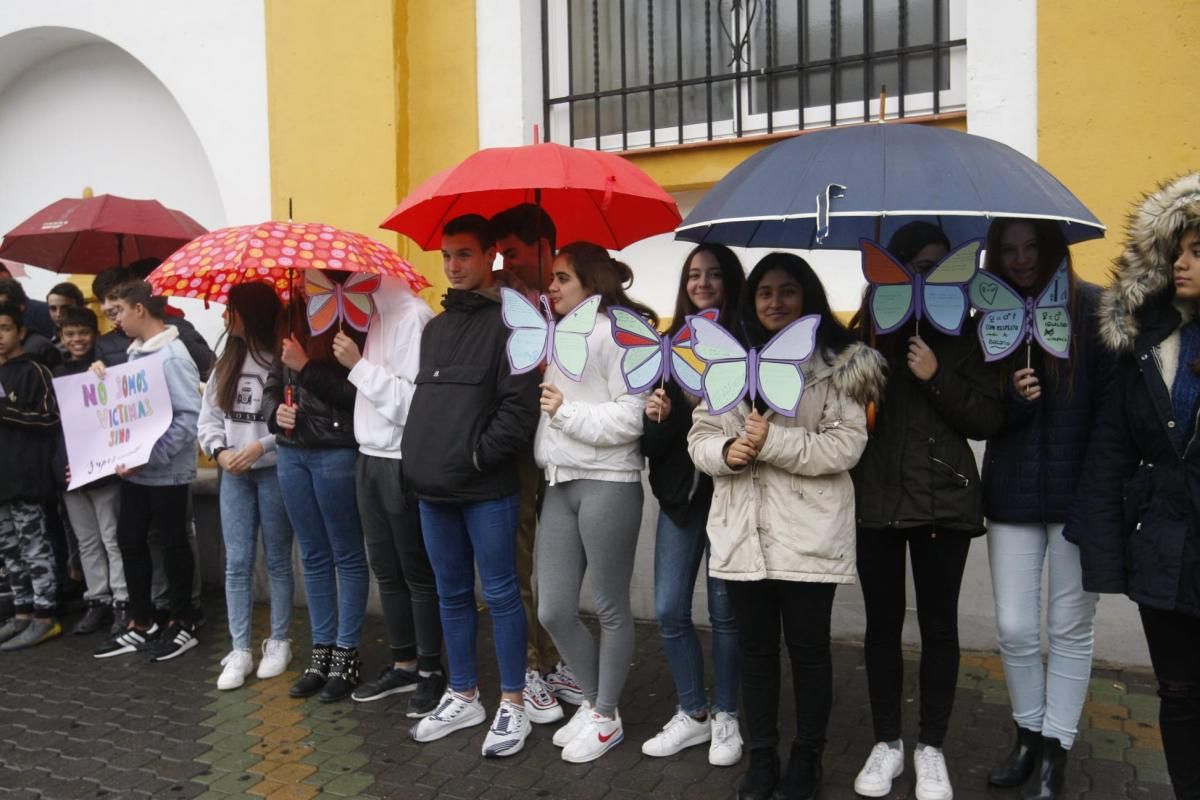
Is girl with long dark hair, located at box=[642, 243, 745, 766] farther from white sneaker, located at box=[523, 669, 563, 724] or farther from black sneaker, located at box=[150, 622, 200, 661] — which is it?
black sneaker, located at box=[150, 622, 200, 661]

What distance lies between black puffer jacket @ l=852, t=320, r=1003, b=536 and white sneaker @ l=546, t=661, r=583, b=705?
163cm

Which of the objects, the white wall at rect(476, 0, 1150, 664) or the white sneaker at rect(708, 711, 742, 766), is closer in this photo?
the white sneaker at rect(708, 711, 742, 766)

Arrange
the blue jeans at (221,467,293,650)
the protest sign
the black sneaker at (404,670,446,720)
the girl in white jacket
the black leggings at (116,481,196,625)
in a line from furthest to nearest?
the black leggings at (116,481,196,625), the protest sign, the blue jeans at (221,467,293,650), the black sneaker at (404,670,446,720), the girl in white jacket

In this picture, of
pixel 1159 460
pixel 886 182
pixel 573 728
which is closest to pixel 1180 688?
pixel 1159 460

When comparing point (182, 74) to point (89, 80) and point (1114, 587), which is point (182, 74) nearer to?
point (89, 80)

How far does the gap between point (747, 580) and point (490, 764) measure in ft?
4.43

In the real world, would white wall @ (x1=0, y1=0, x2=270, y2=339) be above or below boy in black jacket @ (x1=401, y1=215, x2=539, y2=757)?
above

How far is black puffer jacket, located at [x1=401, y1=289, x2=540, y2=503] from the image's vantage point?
4062mm

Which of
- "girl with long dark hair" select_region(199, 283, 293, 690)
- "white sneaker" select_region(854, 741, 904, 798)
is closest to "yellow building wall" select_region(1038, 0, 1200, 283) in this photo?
"white sneaker" select_region(854, 741, 904, 798)

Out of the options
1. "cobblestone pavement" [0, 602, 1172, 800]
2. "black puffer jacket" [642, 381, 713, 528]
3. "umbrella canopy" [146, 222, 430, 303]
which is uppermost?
"umbrella canopy" [146, 222, 430, 303]

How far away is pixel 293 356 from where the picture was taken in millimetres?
4672

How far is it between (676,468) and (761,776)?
109 cm

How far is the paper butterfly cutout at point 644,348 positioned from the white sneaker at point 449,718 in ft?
5.15

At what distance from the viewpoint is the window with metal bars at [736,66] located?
18.5 feet
